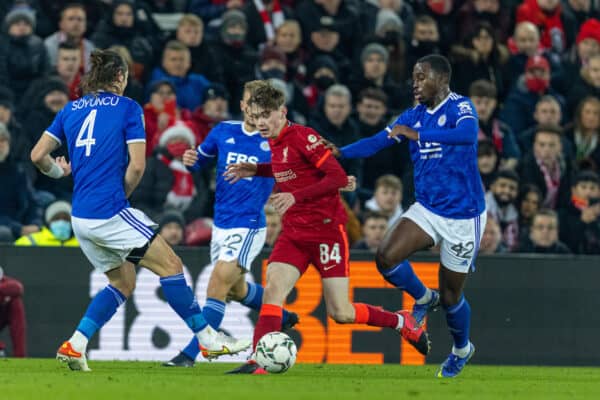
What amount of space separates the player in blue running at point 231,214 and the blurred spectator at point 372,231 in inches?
115

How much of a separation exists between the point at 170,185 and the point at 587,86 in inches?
244

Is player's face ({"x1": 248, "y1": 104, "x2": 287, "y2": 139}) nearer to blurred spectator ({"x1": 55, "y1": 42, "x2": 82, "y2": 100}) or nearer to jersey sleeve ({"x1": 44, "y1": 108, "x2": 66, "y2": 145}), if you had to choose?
jersey sleeve ({"x1": 44, "y1": 108, "x2": 66, "y2": 145})

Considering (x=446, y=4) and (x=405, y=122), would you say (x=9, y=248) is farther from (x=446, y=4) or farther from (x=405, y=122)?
(x=446, y=4)

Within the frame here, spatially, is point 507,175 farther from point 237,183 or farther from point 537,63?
point 237,183

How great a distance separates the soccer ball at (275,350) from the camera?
10266 millimetres

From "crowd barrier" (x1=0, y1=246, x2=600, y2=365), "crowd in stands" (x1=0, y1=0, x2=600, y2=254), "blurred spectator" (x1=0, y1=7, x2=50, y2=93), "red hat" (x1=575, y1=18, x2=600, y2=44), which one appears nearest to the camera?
"crowd barrier" (x1=0, y1=246, x2=600, y2=365)

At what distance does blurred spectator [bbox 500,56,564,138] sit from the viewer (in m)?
18.2

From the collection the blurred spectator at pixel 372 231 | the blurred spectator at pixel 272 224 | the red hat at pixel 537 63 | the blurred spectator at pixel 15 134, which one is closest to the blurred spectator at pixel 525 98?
the red hat at pixel 537 63

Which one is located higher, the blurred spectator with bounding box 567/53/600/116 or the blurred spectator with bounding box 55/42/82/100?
the blurred spectator with bounding box 55/42/82/100

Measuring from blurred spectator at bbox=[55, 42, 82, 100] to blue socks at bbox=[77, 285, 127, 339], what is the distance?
18.6 feet

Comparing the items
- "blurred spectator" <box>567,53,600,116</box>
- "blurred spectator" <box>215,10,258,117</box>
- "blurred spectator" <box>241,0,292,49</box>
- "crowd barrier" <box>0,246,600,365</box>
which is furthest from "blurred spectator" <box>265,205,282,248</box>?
"blurred spectator" <box>567,53,600,116</box>

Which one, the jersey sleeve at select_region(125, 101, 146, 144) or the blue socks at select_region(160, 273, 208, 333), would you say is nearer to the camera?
the jersey sleeve at select_region(125, 101, 146, 144)

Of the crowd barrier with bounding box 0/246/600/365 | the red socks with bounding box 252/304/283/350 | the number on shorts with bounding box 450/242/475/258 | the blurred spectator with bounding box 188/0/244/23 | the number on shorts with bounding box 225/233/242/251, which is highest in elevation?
the blurred spectator with bounding box 188/0/244/23

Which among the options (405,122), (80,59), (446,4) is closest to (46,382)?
(405,122)
